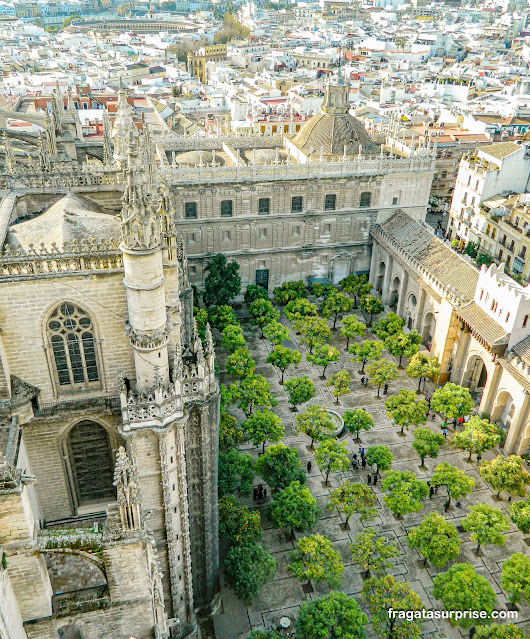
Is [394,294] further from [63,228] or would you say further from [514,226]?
[63,228]

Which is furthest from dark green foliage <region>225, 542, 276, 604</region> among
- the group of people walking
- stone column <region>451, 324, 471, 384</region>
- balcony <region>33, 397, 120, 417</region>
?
stone column <region>451, 324, 471, 384</region>

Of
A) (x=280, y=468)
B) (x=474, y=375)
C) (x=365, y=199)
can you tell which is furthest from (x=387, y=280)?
(x=280, y=468)

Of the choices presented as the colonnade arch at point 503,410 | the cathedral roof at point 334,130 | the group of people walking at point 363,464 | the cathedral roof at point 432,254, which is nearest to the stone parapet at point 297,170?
the cathedral roof at point 334,130

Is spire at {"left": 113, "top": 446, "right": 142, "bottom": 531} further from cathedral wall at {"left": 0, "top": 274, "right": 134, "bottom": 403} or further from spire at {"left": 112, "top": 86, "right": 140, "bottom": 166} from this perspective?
spire at {"left": 112, "top": 86, "right": 140, "bottom": 166}

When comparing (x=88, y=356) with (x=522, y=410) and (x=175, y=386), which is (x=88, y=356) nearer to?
(x=175, y=386)

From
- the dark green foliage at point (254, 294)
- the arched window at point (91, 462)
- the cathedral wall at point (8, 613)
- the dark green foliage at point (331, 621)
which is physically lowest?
the dark green foliage at point (254, 294)

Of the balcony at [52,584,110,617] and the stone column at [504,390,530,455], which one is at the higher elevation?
the balcony at [52,584,110,617]

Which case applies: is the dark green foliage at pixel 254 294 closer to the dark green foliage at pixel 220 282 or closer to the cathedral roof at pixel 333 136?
the dark green foliage at pixel 220 282

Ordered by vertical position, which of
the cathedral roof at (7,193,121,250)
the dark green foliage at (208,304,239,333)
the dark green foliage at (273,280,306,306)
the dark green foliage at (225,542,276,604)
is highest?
the cathedral roof at (7,193,121,250)
